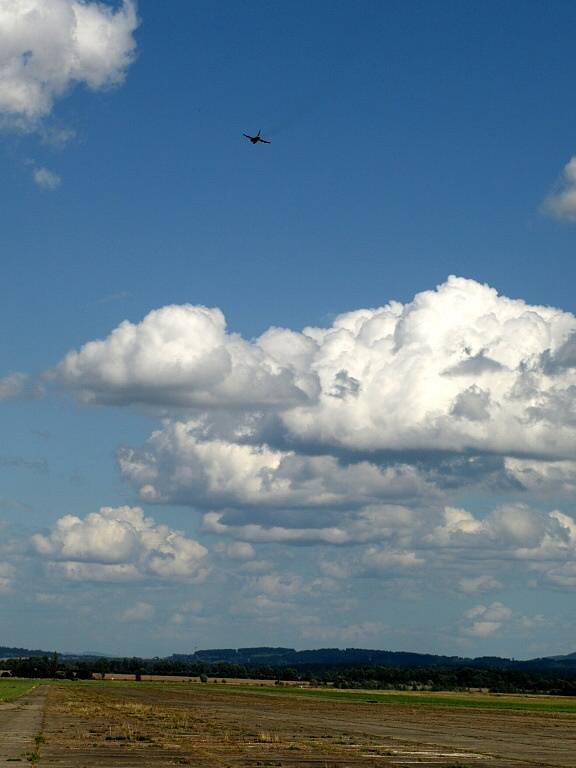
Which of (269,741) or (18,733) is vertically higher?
(18,733)

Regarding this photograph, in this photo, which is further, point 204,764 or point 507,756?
point 507,756

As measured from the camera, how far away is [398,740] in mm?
60812

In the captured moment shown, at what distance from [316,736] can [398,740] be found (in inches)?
193

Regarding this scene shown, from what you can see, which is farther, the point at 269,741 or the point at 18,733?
the point at 18,733

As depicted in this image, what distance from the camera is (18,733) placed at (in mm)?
63000

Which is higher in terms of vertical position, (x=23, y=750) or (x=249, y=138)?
(x=249, y=138)

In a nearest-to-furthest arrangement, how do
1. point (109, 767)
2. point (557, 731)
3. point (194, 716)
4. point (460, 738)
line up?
point (109, 767), point (460, 738), point (557, 731), point (194, 716)

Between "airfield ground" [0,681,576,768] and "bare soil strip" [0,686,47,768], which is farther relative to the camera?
"bare soil strip" [0,686,47,768]

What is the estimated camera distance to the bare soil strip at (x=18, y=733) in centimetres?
4647

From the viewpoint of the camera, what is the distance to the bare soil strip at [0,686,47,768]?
152 ft

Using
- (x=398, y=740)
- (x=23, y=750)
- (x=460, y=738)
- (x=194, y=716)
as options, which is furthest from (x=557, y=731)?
(x=23, y=750)

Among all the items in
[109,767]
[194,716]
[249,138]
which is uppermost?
[249,138]

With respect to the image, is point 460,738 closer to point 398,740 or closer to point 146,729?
point 398,740

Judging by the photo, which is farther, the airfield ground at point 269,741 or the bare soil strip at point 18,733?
the bare soil strip at point 18,733
